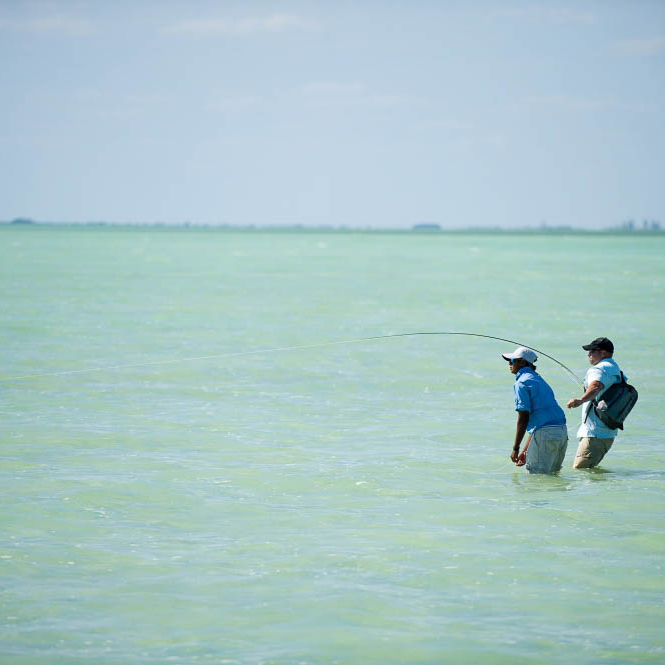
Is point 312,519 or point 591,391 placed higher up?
point 591,391

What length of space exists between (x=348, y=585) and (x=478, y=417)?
714 centimetres

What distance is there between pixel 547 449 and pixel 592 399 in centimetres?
64

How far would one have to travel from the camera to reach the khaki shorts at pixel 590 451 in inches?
412

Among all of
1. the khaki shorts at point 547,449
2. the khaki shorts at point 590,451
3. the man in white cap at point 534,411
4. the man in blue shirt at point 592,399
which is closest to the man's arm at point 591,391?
the man in blue shirt at point 592,399

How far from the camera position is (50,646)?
21.6 ft

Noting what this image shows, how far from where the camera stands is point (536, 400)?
9.91 m

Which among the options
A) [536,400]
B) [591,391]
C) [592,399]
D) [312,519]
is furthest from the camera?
[536,400]

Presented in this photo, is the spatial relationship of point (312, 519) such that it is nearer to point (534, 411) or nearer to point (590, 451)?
point (534, 411)

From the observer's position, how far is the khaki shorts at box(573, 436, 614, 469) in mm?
10461

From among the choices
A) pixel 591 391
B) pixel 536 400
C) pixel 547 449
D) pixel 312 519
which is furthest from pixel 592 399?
pixel 312 519

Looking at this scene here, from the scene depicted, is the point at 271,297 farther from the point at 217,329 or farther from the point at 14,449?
the point at 14,449

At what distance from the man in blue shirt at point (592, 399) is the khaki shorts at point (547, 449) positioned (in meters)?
0.30

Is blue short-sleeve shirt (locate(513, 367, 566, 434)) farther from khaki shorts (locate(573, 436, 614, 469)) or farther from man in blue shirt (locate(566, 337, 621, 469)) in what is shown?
khaki shorts (locate(573, 436, 614, 469))

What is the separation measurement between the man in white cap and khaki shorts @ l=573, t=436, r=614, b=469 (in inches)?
16.8
